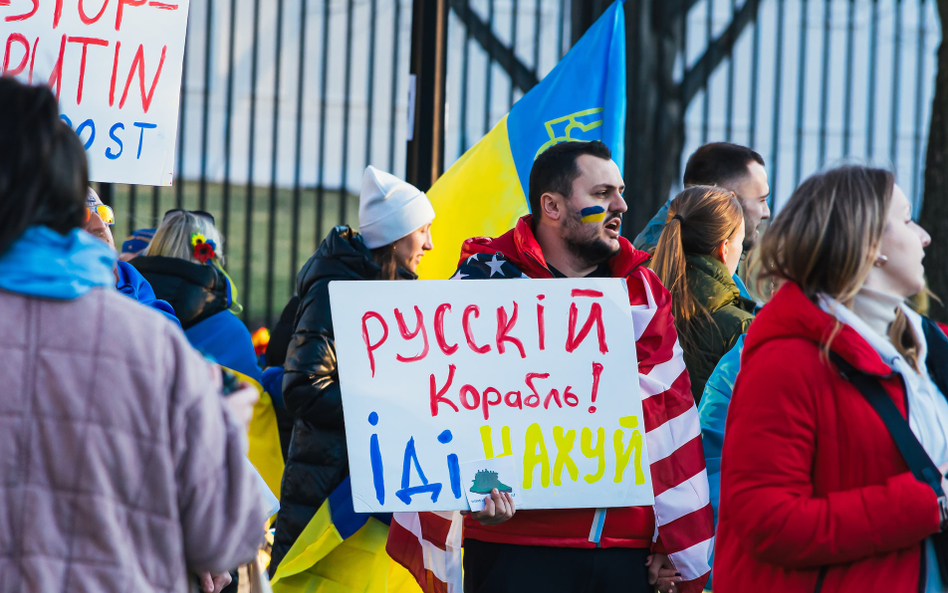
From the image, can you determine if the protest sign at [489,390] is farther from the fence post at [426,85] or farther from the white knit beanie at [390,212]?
the fence post at [426,85]

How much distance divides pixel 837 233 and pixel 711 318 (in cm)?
118

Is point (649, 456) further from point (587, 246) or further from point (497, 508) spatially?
point (587, 246)

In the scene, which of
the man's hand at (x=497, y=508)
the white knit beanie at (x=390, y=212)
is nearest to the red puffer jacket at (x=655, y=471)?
the man's hand at (x=497, y=508)

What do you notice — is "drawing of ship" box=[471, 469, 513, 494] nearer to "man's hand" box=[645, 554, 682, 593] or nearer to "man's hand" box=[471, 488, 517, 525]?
"man's hand" box=[471, 488, 517, 525]

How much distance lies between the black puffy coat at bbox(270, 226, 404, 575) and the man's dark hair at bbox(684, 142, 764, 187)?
3.79 feet

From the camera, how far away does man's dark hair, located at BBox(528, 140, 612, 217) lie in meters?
2.75

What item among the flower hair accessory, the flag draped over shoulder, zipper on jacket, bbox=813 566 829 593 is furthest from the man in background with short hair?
zipper on jacket, bbox=813 566 829 593

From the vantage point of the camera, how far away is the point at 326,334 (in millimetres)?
3236

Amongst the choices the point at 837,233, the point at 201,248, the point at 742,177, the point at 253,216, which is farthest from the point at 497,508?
the point at 253,216

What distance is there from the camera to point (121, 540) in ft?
4.56

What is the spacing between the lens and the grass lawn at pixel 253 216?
7645 mm

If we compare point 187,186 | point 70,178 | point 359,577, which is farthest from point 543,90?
point 187,186

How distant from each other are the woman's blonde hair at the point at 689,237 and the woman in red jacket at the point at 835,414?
114 centimetres

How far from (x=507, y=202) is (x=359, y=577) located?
5.00 feet
